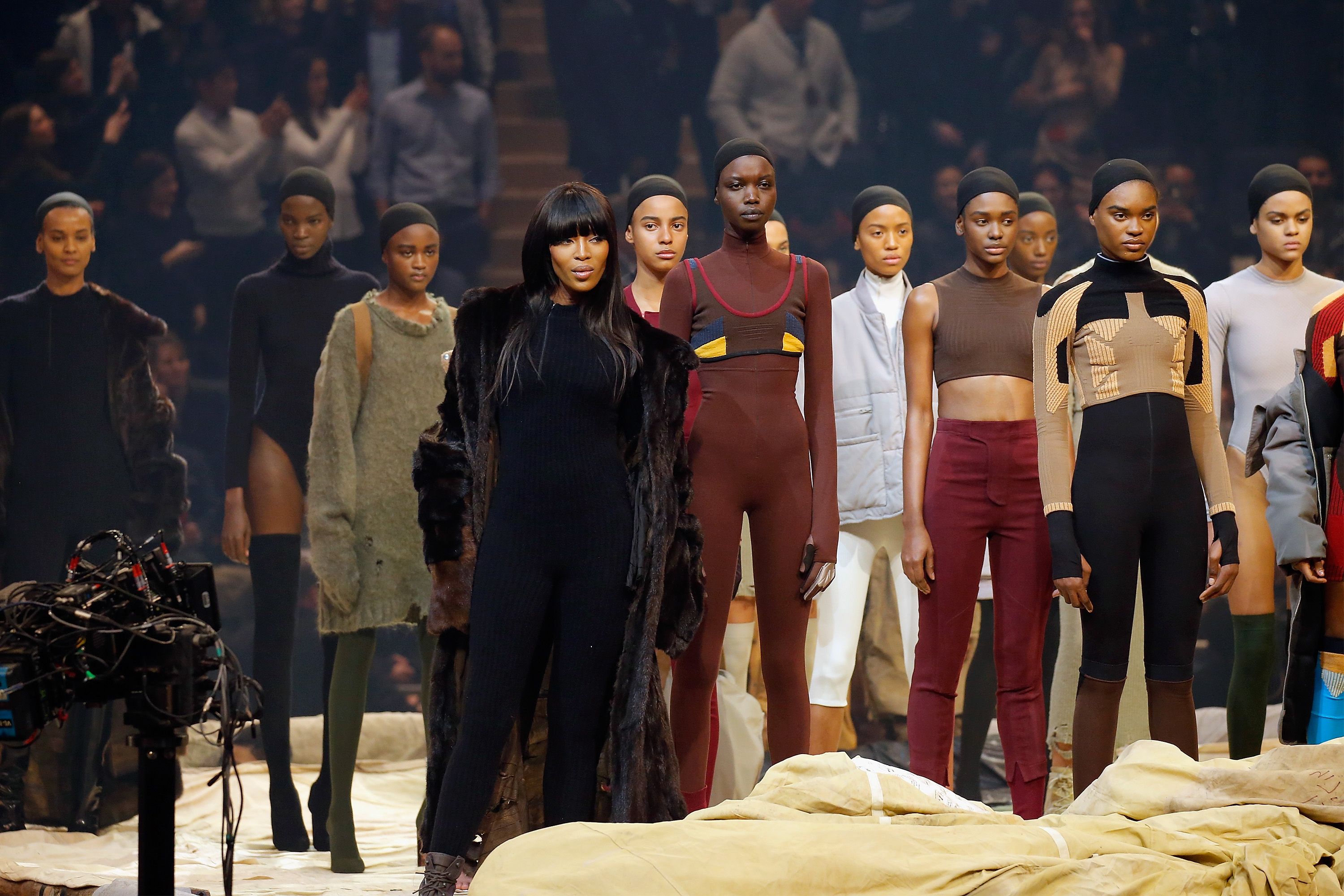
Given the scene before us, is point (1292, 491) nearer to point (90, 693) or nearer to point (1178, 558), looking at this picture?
point (1178, 558)

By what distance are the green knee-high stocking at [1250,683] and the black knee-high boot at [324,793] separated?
3.30 meters

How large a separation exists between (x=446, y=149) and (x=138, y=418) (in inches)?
80.4

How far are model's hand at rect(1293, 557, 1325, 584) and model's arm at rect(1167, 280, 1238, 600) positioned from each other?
0.71ft

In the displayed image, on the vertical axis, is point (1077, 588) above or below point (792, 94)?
below

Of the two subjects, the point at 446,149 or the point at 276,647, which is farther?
the point at 446,149

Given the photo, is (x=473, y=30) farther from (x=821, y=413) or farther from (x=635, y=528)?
(x=635, y=528)

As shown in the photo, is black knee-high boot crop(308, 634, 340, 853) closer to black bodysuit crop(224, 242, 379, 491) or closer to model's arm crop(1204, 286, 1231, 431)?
black bodysuit crop(224, 242, 379, 491)

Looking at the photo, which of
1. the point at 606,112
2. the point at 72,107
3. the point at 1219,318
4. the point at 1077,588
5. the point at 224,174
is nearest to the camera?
the point at 1077,588

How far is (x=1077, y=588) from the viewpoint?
399cm

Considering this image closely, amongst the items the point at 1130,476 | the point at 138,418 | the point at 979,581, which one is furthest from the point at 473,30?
the point at 1130,476

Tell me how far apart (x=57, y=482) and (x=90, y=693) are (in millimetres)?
3139

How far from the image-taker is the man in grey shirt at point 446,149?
7.05 metres

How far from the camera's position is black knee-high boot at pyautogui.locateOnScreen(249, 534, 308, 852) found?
550cm

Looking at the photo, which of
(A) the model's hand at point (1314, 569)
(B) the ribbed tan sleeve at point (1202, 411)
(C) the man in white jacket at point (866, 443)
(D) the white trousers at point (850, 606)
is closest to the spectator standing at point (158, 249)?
(C) the man in white jacket at point (866, 443)
